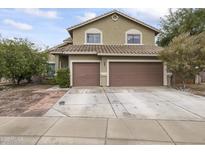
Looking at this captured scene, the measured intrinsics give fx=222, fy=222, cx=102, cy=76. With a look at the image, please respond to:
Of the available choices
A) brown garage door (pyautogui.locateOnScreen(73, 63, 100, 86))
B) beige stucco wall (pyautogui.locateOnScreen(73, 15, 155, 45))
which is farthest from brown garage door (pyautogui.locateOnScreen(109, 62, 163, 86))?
beige stucco wall (pyautogui.locateOnScreen(73, 15, 155, 45))

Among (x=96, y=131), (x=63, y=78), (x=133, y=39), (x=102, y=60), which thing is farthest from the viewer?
(x=133, y=39)

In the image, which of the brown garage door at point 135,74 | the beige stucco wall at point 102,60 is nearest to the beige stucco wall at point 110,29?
the beige stucco wall at point 102,60

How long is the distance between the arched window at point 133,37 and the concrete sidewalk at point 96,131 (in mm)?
15884

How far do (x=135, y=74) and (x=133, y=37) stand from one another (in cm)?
491

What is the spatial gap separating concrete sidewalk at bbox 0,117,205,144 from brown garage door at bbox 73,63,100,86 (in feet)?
38.1

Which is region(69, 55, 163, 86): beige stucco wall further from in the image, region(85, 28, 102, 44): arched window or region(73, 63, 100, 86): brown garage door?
region(85, 28, 102, 44): arched window

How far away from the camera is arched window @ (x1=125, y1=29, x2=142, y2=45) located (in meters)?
22.0

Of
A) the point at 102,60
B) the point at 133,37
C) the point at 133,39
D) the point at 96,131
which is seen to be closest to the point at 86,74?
the point at 102,60

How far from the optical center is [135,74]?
19047 millimetres

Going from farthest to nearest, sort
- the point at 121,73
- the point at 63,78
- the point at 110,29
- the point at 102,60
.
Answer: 1. the point at 110,29
2. the point at 121,73
3. the point at 102,60
4. the point at 63,78

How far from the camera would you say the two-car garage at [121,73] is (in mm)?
18844

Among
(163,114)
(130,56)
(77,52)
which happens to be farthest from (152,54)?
(163,114)

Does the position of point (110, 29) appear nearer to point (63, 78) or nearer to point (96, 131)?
point (63, 78)

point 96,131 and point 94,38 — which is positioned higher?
point 94,38
